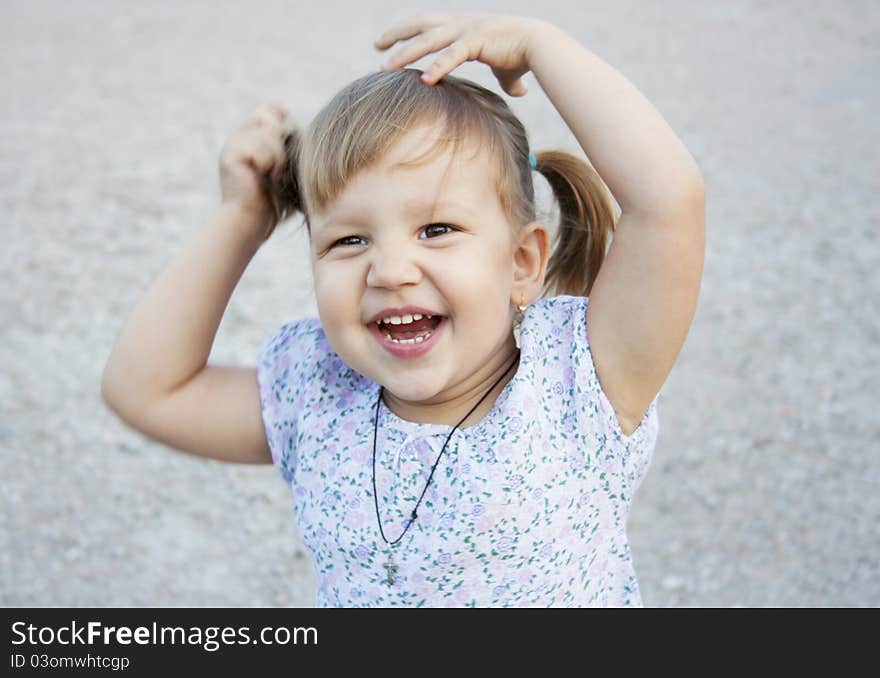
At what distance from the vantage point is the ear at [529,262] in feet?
5.45

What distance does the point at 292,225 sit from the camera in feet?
18.0

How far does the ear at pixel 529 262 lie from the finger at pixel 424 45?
32 cm

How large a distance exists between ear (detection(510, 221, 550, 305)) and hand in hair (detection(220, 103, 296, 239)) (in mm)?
451

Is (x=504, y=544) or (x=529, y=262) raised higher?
(x=529, y=262)

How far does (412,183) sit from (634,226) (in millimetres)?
330

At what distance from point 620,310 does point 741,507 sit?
6.04 ft

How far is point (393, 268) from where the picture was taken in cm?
146

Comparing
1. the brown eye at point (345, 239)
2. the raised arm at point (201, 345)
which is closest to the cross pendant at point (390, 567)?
the raised arm at point (201, 345)

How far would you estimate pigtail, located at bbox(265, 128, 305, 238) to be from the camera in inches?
69.8

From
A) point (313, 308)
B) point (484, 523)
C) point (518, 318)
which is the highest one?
point (518, 318)

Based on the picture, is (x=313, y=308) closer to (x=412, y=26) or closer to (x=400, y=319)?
(x=412, y=26)

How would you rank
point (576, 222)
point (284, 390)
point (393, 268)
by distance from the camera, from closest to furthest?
point (393, 268), point (284, 390), point (576, 222)

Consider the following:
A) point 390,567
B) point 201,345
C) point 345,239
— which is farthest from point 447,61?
point 390,567

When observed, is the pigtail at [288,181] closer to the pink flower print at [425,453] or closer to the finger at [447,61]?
the finger at [447,61]
